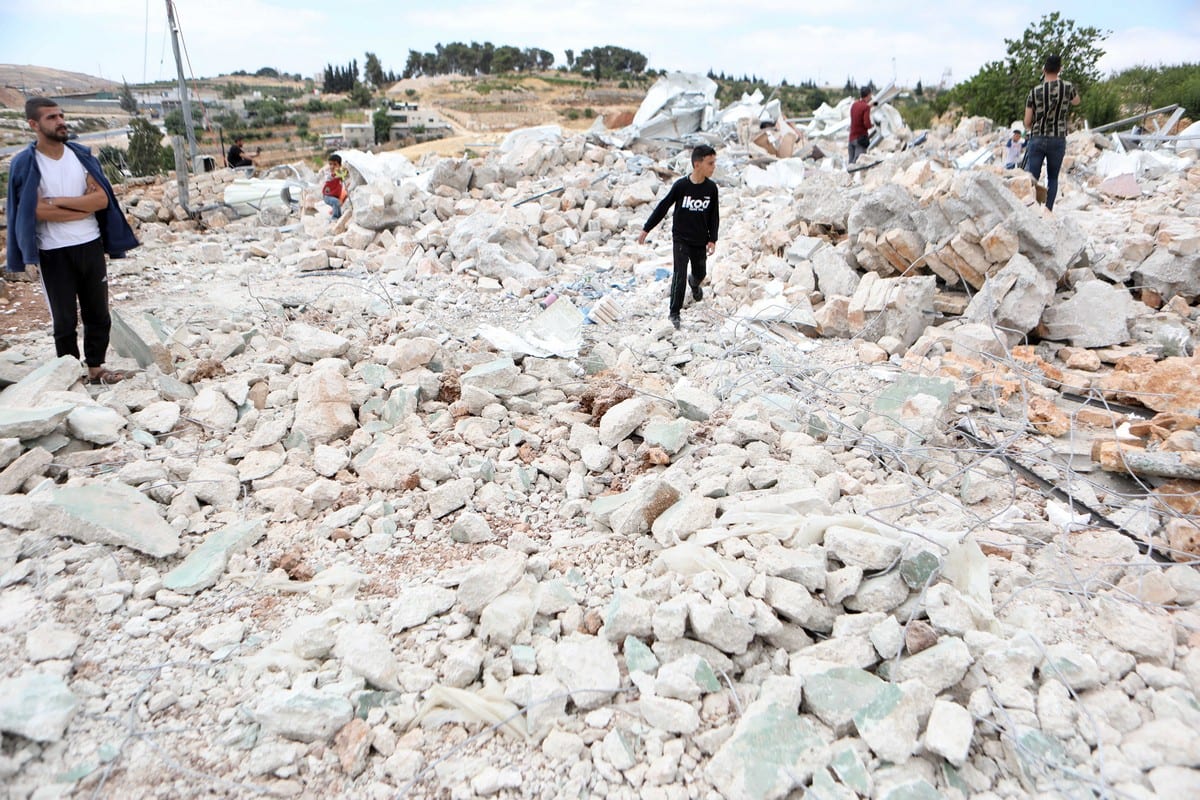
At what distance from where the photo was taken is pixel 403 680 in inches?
81.4

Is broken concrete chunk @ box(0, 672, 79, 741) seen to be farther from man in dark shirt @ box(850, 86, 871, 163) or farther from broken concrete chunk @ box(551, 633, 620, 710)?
man in dark shirt @ box(850, 86, 871, 163)

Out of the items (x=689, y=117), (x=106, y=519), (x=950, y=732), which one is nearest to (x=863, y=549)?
(x=950, y=732)

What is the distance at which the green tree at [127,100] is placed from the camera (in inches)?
512

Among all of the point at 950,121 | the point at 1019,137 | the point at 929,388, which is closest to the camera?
the point at 929,388

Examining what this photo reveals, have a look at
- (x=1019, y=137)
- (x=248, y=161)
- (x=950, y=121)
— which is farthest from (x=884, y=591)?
(x=950, y=121)

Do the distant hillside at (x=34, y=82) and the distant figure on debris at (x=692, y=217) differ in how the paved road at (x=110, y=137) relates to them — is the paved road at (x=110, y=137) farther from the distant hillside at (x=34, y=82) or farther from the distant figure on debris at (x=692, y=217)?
the distant figure on debris at (x=692, y=217)

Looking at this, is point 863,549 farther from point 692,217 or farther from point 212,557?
point 692,217

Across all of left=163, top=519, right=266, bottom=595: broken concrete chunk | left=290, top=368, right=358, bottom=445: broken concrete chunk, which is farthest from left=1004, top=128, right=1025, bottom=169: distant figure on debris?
left=163, top=519, right=266, bottom=595: broken concrete chunk

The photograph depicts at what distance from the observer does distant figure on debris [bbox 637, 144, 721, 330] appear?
5094 mm

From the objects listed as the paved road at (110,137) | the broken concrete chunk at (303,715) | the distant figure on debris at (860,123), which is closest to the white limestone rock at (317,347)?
the broken concrete chunk at (303,715)

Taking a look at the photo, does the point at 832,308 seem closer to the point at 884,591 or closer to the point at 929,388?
the point at 929,388

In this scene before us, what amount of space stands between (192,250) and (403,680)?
8.48 m

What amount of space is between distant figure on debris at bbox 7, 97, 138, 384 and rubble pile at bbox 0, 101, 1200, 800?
0.34m

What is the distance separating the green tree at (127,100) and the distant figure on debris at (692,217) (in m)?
12.5
